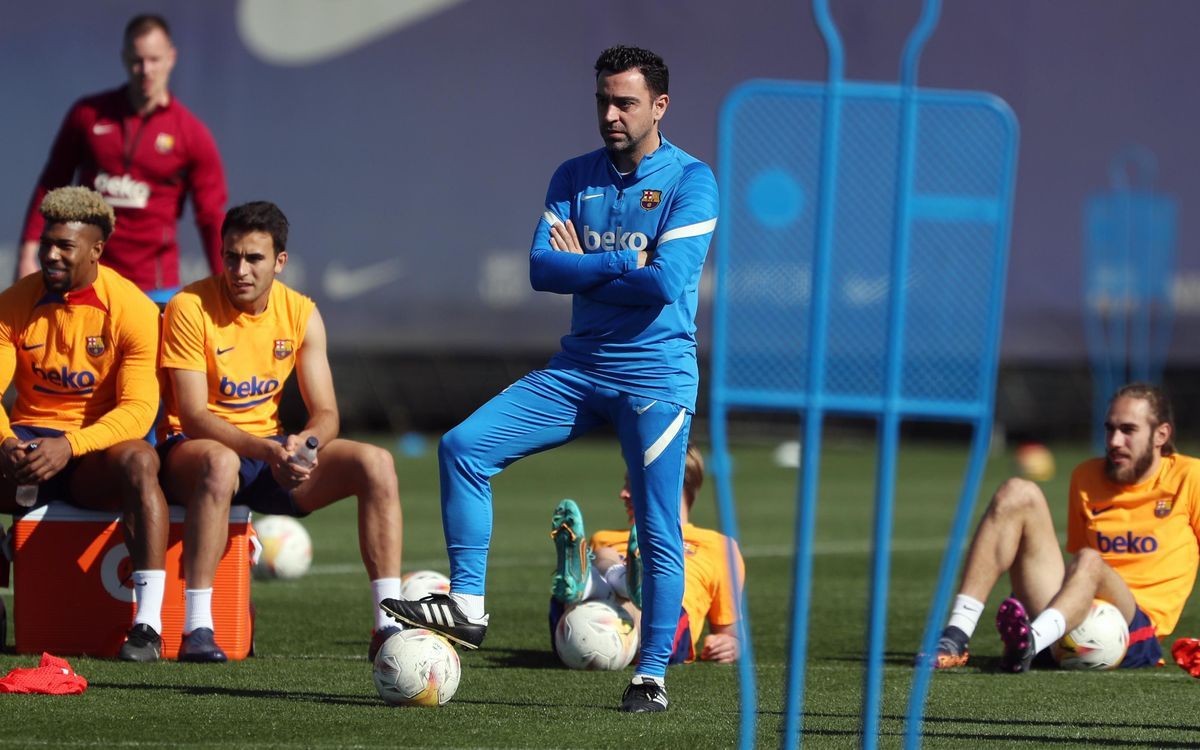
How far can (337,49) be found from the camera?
19.8 m

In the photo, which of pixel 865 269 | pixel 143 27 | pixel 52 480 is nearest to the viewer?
pixel 865 269

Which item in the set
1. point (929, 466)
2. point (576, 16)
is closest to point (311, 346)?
point (929, 466)

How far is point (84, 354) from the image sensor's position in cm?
657

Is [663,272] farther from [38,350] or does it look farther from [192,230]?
[192,230]

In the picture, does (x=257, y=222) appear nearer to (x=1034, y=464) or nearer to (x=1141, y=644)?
(x=1141, y=644)

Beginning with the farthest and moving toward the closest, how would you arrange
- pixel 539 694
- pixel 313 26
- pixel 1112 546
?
pixel 313 26 < pixel 1112 546 < pixel 539 694

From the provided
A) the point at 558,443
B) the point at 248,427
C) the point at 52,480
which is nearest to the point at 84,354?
the point at 52,480

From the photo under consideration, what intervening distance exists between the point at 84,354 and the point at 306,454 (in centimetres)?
93

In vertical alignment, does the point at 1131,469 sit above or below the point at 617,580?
above

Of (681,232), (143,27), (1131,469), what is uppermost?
(143,27)

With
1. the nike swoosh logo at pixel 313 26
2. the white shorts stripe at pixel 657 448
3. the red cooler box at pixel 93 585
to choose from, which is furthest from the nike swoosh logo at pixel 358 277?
the white shorts stripe at pixel 657 448

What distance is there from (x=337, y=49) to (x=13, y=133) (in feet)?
11.6

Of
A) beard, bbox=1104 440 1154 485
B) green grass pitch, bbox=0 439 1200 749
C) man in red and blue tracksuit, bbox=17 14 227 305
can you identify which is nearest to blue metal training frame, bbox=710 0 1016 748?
green grass pitch, bbox=0 439 1200 749

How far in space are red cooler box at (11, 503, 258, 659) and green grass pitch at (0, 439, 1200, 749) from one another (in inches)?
3.0
